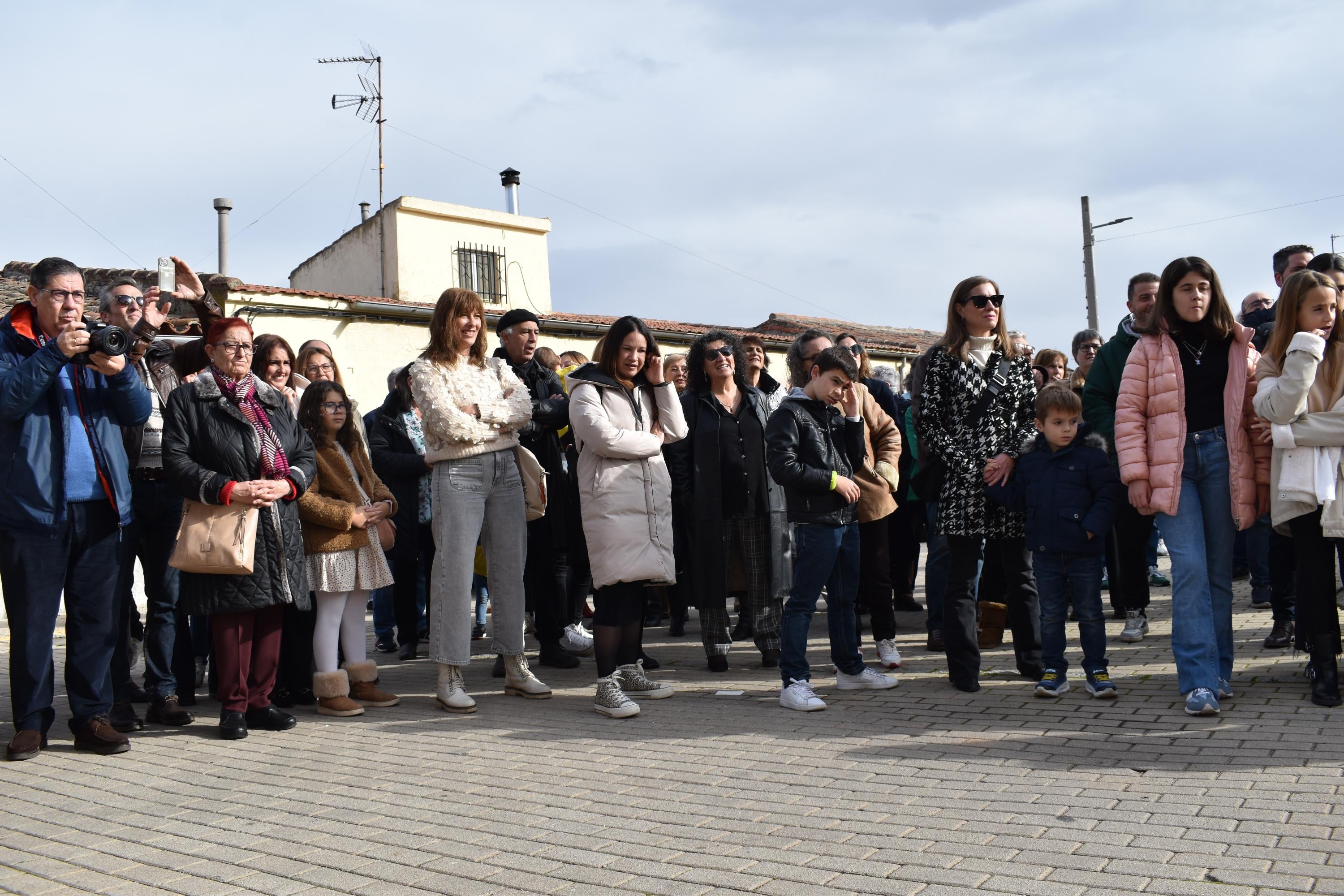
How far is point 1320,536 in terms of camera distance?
212 inches

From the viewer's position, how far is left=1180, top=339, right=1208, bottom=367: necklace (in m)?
5.50

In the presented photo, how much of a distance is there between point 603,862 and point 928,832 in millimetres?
1067

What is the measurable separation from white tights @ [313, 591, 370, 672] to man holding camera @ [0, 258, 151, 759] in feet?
3.43

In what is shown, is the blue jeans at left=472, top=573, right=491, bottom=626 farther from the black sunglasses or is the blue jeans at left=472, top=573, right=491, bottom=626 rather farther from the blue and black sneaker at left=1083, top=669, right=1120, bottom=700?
the blue and black sneaker at left=1083, top=669, right=1120, bottom=700

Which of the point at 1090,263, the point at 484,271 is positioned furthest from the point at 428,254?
the point at 1090,263

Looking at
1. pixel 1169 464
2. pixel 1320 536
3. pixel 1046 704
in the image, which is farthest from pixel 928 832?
pixel 1320 536

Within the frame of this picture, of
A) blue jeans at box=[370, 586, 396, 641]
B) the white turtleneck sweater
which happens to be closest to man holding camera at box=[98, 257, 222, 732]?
blue jeans at box=[370, 586, 396, 641]

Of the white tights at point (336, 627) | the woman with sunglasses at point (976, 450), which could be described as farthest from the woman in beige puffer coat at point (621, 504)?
the woman with sunglasses at point (976, 450)

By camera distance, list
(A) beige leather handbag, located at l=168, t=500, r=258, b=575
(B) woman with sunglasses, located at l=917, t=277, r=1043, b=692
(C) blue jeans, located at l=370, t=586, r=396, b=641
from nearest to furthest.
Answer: (A) beige leather handbag, located at l=168, t=500, r=258, b=575 → (B) woman with sunglasses, located at l=917, t=277, r=1043, b=692 → (C) blue jeans, located at l=370, t=586, r=396, b=641

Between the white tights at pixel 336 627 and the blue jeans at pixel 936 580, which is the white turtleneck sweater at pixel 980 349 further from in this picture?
the white tights at pixel 336 627

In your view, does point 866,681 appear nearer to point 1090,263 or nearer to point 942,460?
point 942,460

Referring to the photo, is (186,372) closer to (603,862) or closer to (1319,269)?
(603,862)

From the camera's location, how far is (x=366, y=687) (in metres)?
6.38

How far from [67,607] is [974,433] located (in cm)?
477
